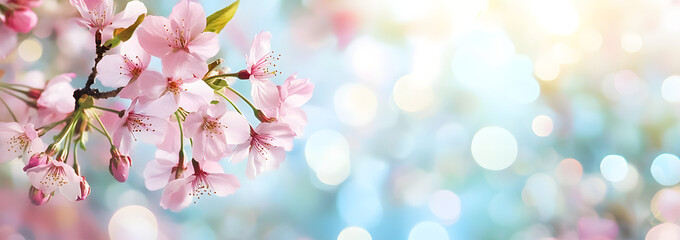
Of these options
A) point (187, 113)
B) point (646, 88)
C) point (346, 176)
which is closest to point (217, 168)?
point (187, 113)

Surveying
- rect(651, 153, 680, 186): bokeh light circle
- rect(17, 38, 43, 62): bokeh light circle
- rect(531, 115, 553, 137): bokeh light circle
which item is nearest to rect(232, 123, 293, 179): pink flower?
rect(17, 38, 43, 62): bokeh light circle

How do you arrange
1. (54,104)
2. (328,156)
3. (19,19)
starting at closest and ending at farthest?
(19,19) → (54,104) → (328,156)

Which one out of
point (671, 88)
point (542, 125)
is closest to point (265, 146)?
point (542, 125)

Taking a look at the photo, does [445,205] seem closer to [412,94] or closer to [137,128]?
[412,94]

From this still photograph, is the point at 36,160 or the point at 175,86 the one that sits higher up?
the point at 175,86

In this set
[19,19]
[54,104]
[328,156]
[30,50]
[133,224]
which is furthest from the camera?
[328,156]

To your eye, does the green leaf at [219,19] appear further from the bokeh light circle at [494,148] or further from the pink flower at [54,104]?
the bokeh light circle at [494,148]
